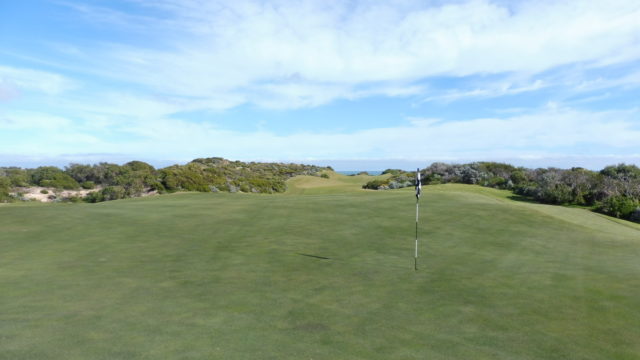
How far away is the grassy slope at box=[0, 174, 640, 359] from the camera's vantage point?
23.7ft

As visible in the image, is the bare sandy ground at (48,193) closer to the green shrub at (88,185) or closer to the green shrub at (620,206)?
the green shrub at (88,185)

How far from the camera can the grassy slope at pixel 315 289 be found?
7.23 meters

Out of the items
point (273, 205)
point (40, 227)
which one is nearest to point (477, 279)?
point (273, 205)

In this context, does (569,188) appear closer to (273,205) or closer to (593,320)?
(273,205)

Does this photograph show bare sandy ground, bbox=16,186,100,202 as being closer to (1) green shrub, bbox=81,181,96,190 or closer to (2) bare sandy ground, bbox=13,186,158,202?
(2) bare sandy ground, bbox=13,186,158,202

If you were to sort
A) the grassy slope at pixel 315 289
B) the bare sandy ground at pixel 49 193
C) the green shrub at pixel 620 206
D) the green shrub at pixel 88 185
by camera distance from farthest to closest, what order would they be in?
the green shrub at pixel 88 185
the bare sandy ground at pixel 49 193
the green shrub at pixel 620 206
the grassy slope at pixel 315 289

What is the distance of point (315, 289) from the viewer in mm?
10680

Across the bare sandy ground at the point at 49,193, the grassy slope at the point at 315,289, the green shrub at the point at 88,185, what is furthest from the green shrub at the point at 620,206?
the green shrub at the point at 88,185

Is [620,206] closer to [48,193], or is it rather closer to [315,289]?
[315,289]

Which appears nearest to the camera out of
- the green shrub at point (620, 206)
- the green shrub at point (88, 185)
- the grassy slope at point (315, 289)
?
the grassy slope at point (315, 289)

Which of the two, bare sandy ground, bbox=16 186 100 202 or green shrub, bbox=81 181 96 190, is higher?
green shrub, bbox=81 181 96 190

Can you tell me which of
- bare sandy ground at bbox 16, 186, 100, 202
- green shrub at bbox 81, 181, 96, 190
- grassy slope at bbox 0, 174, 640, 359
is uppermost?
green shrub at bbox 81, 181, 96, 190

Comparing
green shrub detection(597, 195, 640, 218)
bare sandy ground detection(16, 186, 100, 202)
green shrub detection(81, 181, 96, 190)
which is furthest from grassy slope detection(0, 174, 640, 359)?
green shrub detection(81, 181, 96, 190)

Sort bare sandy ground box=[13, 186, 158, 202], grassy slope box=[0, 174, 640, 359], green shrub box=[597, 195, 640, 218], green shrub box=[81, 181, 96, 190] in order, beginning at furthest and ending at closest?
green shrub box=[81, 181, 96, 190] < bare sandy ground box=[13, 186, 158, 202] < green shrub box=[597, 195, 640, 218] < grassy slope box=[0, 174, 640, 359]
